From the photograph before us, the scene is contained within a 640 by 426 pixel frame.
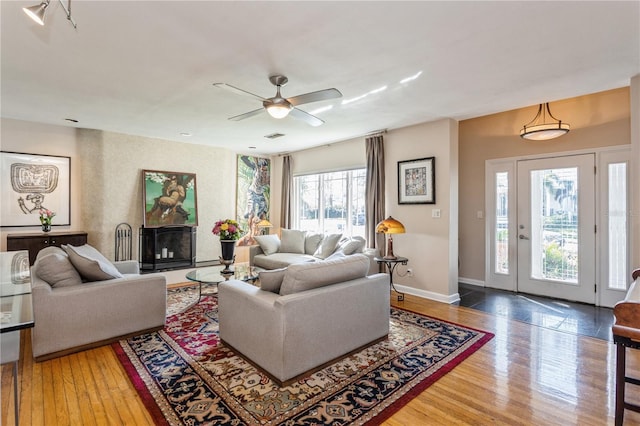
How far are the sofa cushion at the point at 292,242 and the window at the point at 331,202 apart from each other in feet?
2.40

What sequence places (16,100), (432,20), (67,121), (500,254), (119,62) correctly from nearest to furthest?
(432,20)
(119,62)
(16,100)
(67,121)
(500,254)

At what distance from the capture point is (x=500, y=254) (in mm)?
5168

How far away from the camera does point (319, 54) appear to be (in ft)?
8.64

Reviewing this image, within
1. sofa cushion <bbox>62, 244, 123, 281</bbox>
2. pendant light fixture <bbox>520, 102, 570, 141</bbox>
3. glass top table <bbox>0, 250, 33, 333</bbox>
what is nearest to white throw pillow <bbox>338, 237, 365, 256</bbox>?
pendant light fixture <bbox>520, 102, 570, 141</bbox>

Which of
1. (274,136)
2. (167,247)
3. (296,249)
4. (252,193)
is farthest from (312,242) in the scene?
(167,247)

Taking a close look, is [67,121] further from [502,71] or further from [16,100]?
[502,71]

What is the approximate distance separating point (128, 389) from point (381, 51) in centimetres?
321

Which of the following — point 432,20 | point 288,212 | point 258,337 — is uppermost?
point 432,20

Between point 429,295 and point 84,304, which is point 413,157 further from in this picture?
point 84,304

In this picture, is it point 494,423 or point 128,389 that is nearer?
point 494,423

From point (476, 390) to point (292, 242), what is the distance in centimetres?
411

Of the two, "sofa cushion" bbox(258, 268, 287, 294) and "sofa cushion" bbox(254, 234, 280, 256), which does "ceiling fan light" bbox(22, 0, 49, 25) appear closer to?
"sofa cushion" bbox(258, 268, 287, 294)

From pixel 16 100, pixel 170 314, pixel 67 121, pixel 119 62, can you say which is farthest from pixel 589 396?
pixel 67 121

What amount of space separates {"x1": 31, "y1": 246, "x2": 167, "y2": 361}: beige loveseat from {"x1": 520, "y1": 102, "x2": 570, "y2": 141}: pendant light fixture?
4913mm
